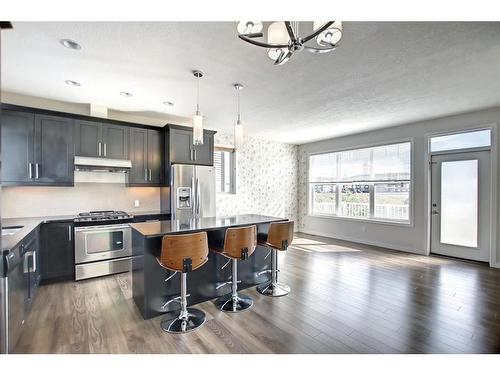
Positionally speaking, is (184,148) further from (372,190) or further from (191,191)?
(372,190)

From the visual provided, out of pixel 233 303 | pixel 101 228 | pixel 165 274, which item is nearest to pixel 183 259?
pixel 165 274

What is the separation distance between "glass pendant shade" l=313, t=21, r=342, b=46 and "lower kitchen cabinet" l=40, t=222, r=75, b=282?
388 cm

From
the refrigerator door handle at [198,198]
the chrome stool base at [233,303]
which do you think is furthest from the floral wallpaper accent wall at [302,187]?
the chrome stool base at [233,303]

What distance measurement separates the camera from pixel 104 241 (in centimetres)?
373

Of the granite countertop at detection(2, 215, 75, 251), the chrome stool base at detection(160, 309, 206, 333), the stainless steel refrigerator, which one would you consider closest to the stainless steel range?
the granite countertop at detection(2, 215, 75, 251)

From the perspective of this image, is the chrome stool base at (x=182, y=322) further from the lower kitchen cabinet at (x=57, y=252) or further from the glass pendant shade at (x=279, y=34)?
the glass pendant shade at (x=279, y=34)

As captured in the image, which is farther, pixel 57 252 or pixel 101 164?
pixel 101 164

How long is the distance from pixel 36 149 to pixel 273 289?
3804mm

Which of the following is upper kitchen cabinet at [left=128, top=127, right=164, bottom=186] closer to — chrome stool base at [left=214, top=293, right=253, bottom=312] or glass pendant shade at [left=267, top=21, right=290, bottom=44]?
chrome stool base at [left=214, top=293, right=253, bottom=312]

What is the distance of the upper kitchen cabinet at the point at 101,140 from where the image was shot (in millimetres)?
3818

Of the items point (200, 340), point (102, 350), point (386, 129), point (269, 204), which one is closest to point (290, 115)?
point (386, 129)

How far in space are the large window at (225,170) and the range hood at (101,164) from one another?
2.22 metres

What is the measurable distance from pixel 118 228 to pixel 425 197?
5621 mm
